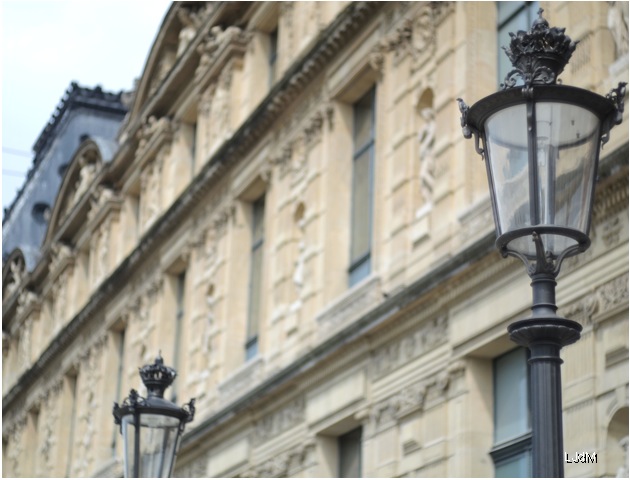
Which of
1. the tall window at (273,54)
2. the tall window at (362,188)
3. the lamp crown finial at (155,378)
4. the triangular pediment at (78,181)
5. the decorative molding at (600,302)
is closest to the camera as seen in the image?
the lamp crown finial at (155,378)

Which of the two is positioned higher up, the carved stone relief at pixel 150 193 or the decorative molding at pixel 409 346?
the carved stone relief at pixel 150 193

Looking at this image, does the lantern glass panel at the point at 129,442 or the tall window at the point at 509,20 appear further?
the tall window at the point at 509,20

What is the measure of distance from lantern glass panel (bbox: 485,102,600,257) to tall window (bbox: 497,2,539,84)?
957 cm

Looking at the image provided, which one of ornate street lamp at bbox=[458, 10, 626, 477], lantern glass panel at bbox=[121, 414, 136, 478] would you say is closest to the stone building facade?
lantern glass panel at bbox=[121, 414, 136, 478]

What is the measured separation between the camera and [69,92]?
49.7m

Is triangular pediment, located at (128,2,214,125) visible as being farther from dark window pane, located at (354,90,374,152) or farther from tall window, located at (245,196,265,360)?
dark window pane, located at (354,90,374,152)

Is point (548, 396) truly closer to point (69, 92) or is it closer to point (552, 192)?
point (552, 192)

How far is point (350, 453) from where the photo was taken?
1894cm

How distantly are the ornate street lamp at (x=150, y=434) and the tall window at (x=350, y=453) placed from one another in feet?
21.5

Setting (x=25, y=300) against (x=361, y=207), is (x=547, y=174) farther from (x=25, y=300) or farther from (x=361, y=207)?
(x=25, y=300)

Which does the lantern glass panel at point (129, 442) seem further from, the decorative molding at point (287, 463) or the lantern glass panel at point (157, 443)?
the decorative molding at point (287, 463)

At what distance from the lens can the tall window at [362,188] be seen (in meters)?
19.7

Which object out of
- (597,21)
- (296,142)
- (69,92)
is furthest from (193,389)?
(69,92)

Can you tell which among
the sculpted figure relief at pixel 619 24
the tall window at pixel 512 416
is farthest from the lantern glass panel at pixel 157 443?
the sculpted figure relief at pixel 619 24
